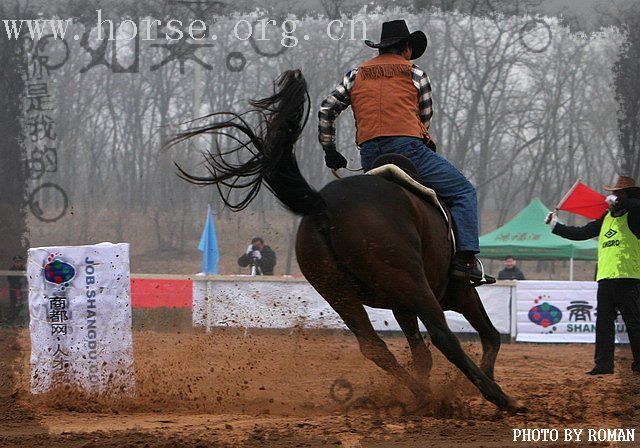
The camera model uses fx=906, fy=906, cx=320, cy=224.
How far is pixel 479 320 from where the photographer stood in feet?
23.2

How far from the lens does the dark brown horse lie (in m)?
5.48

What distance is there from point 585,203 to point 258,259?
7462 millimetres

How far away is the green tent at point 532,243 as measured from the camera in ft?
A: 63.8

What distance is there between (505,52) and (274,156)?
16887 millimetres

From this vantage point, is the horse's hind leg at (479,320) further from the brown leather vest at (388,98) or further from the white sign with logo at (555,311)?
the white sign with logo at (555,311)

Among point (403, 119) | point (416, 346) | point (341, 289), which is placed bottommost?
point (416, 346)

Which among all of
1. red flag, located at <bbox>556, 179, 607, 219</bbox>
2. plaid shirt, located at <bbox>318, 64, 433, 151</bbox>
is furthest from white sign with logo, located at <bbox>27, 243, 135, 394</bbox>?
red flag, located at <bbox>556, 179, 607, 219</bbox>

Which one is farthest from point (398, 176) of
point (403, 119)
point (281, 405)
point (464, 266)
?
point (281, 405)

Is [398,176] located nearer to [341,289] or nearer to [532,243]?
[341,289]

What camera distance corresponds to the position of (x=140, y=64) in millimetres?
19688

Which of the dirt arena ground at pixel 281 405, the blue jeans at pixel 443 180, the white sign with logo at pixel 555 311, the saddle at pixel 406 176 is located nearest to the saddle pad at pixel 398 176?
the saddle at pixel 406 176

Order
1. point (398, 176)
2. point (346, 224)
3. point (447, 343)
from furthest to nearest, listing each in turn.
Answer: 1. point (398, 176)
2. point (447, 343)
3. point (346, 224)

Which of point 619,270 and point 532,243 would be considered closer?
point 619,270

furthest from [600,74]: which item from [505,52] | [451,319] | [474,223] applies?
[474,223]
